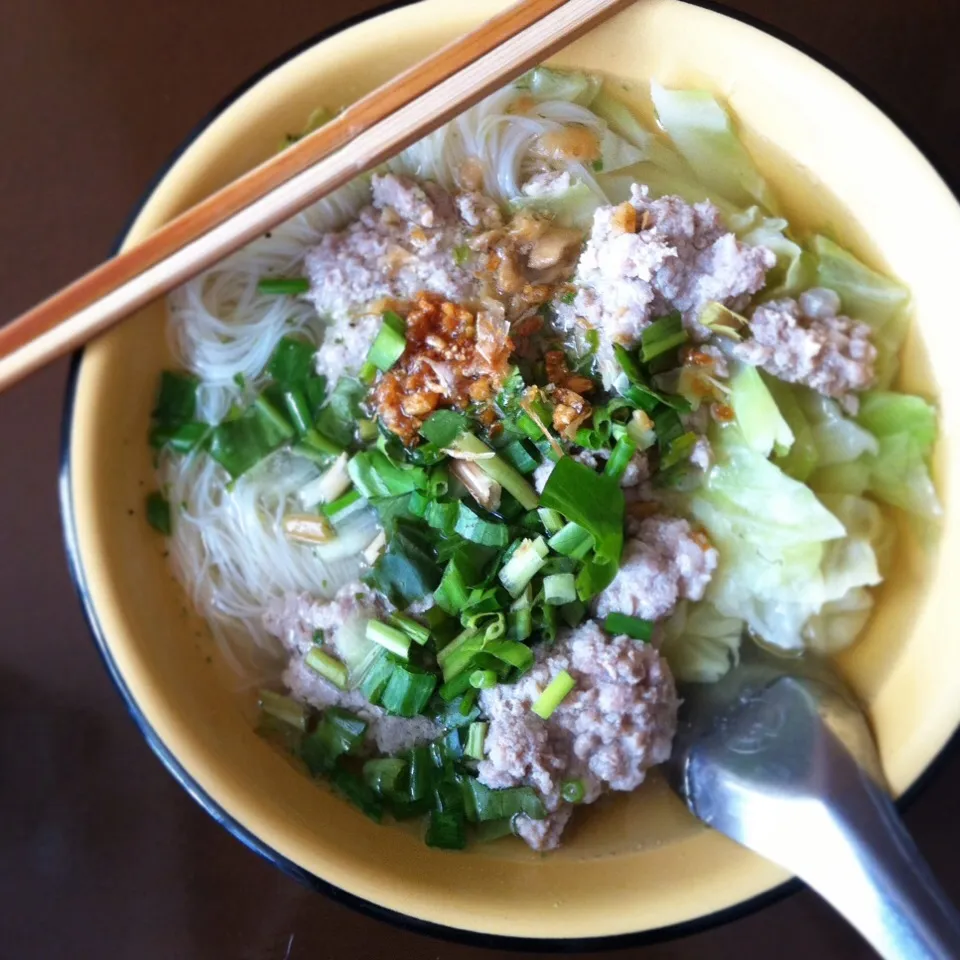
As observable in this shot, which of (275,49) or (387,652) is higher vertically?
(275,49)

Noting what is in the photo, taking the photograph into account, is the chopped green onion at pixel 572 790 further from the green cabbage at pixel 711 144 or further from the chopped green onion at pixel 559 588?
the green cabbage at pixel 711 144

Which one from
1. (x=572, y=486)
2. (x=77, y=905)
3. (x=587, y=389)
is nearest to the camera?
(x=572, y=486)

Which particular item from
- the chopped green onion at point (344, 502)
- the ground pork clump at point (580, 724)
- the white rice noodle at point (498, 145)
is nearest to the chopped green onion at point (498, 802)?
the ground pork clump at point (580, 724)

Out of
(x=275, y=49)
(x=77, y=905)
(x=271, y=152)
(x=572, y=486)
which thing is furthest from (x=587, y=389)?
(x=77, y=905)

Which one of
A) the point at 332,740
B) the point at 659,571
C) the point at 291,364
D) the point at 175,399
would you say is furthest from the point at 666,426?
the point at 175,399

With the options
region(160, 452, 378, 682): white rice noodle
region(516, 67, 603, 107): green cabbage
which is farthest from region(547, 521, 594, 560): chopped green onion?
region(516, 67, 603, 107): green cabbage

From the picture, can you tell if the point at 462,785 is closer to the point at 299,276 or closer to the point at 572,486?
the point at 572,486
